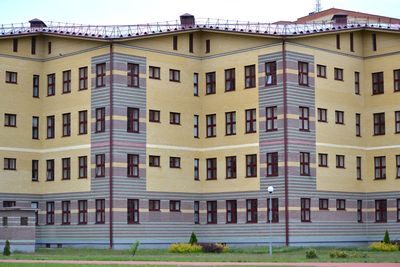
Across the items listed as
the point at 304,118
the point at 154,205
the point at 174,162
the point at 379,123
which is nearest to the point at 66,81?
the point at 174,162

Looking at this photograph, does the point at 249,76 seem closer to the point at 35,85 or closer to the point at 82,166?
the point at 82,166

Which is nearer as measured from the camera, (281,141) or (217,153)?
(281,141)

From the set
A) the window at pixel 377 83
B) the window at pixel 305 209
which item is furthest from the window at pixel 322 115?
the window at pixel 305 209

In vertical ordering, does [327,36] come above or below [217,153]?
above

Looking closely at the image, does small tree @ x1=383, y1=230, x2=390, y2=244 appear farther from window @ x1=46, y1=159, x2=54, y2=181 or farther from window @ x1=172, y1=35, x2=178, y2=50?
window @ x1=46, y1=159, x2=54, y2=181

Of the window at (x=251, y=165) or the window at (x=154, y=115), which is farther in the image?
the window at (x=154, y=115)

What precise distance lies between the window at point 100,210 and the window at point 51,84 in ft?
33.2

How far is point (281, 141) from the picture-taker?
65.3 meters

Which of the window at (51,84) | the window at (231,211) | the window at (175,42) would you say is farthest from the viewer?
the window at (51,84)

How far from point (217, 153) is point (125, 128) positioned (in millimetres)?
7622

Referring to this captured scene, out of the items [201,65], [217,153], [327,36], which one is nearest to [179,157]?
[217,153]

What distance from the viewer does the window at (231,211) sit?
68.1 m

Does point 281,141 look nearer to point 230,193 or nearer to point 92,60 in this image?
point 230,193

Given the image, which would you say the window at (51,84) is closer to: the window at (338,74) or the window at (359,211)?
the window at (338,74)
